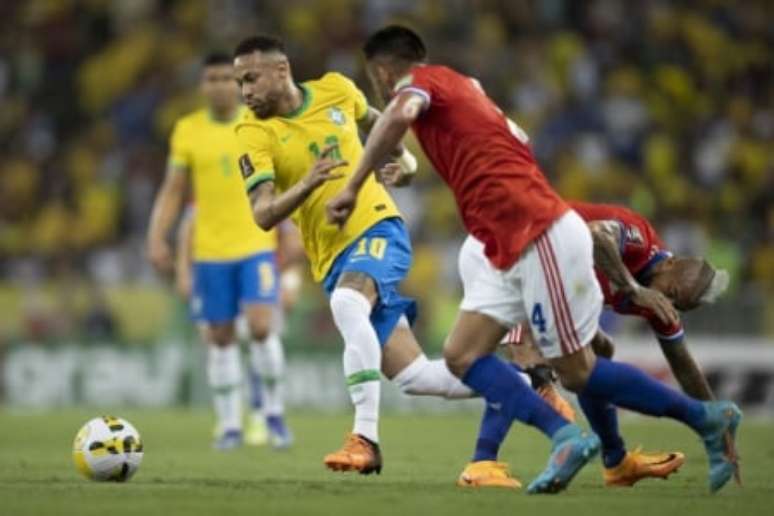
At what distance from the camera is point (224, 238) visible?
1438 cm

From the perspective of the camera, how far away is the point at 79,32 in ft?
83.3

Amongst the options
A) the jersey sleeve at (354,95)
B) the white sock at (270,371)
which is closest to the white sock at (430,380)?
the jersey sleeve at (354,95)

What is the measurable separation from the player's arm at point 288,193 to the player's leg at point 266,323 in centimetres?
395

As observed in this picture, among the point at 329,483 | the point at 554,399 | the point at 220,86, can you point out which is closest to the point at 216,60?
the point at 220,86

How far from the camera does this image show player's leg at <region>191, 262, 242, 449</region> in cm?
1437

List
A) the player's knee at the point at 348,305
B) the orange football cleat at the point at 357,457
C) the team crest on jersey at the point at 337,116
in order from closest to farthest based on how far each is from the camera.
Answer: the orange football cleat at the point at 357,457 < the player's knee at the point at 348,305 < the team crest on jersey at the point at 337,116

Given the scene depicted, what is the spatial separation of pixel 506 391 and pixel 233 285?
5886mm

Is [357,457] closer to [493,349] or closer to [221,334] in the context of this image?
[493,349]

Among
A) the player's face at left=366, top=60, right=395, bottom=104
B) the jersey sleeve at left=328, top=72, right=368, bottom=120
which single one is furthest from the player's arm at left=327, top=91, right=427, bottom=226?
the jersey sleeve at left=328, top=72, right=368, bottom=120

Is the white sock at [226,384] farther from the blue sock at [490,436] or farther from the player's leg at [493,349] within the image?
the player's leg at [493,349]

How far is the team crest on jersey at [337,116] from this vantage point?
417 inches

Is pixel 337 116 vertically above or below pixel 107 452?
above

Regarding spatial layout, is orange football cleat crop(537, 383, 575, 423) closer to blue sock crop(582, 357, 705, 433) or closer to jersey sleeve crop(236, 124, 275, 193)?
blue sock crop(582, 357, 705, 433)

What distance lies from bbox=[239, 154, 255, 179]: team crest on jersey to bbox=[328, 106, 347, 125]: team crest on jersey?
623mm
